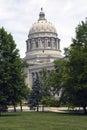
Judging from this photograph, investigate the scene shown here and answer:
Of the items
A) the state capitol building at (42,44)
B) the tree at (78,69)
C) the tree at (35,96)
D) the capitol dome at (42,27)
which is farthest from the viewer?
the capitol dome at (42,27)

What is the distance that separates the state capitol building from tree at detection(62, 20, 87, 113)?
380 feet

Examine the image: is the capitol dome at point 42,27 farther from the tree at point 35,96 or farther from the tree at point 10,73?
the tree at point 10,73

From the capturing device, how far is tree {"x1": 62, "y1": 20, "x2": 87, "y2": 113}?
167ft

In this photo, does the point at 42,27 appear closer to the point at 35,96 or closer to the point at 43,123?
the point at 35,96

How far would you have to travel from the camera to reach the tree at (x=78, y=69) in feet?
167

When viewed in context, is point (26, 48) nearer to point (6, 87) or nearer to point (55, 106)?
point (55, 106)

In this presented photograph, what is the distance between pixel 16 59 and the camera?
170 ft

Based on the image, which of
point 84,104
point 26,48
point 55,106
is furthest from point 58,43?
point 84,104

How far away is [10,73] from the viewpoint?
5031 cm

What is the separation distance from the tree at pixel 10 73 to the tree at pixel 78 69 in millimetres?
5860

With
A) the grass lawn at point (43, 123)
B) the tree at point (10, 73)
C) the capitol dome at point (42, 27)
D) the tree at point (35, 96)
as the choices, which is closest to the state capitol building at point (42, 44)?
the capitol dome at point (42, 27)

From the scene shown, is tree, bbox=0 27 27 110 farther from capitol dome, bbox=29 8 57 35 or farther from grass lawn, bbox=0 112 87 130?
capitol dome, bbox=29 8 57 35

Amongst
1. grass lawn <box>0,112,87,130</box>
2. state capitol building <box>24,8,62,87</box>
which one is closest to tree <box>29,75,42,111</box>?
grass lawn <box>0,112,87,130</box>

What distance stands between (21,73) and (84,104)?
355 inches
